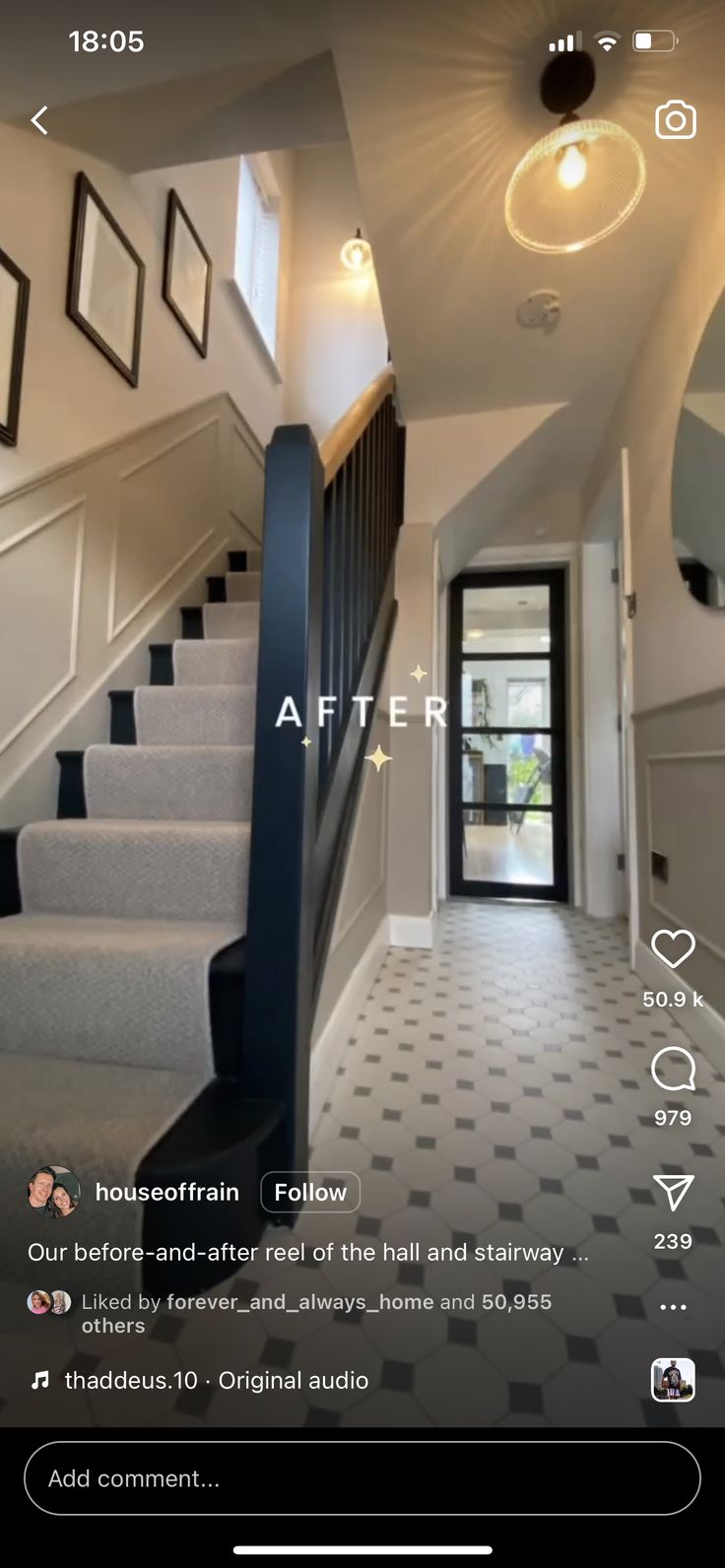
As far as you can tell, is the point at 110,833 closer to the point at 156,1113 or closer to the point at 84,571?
the point at 156,1113

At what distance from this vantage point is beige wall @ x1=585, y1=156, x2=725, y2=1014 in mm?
1222

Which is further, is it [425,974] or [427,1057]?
[425,974]

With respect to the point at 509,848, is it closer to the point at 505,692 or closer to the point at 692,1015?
the point at 505,692

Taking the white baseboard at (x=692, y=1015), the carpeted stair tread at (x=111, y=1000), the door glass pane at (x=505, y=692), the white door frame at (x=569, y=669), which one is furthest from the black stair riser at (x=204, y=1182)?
the door glass pane at (x=505, y=692)

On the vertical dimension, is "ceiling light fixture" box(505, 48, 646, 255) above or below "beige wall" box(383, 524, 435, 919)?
above

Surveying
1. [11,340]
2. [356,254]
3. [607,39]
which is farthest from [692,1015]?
[356,254]

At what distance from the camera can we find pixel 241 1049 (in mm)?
760

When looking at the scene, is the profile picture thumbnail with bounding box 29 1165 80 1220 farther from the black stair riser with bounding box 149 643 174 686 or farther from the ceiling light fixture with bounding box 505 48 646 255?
the ceiling light fixture with bounding box 505 48 646 255

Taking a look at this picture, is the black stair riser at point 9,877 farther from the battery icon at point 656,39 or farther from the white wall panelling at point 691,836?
the battery icon at point 656,39

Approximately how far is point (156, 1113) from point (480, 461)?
2171mm

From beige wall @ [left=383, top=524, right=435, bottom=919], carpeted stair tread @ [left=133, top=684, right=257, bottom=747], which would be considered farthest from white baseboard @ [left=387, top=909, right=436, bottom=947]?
carpeted stair tread @ [left=133, top=684, right=257, bottom=747]

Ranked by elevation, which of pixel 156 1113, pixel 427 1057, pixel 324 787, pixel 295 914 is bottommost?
pixel 427 1057

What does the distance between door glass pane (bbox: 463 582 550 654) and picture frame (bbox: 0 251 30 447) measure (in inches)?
82.4
